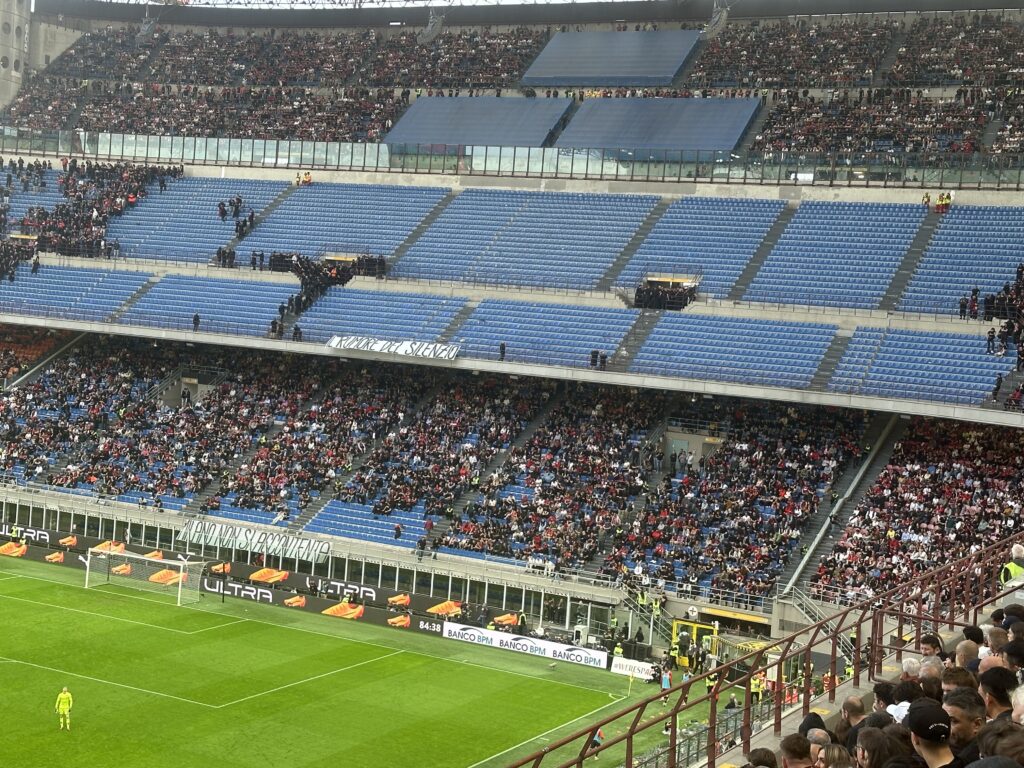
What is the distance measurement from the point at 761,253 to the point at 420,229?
18.6 metres

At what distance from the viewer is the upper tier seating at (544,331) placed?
55812 millimetres

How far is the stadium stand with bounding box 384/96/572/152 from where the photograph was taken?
73062mm

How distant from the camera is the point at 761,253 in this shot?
59.4 meters

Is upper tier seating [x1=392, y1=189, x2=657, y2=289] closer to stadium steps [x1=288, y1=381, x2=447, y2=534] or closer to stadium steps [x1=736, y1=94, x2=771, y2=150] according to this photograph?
stadium steps [x1=736, y1=94, x2=771, y2=150]

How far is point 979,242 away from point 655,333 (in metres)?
14.3

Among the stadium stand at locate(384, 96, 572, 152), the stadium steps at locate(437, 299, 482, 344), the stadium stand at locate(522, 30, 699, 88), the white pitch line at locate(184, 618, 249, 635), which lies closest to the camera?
the white pitch line at locate(184, 618, 249, 635)

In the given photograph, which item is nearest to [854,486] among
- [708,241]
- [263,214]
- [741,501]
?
[741,501]

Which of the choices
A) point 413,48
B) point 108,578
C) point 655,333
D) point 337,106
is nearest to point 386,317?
point 655,333

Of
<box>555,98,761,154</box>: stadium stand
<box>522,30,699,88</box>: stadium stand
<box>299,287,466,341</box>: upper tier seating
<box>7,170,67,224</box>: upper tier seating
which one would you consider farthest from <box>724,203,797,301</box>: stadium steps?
<box>7,170,67,224</box>: upper tier seating

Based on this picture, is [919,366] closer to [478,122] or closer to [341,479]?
[341,479]

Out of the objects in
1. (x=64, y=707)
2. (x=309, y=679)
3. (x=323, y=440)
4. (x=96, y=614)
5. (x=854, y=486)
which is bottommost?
(x=96, y=614)

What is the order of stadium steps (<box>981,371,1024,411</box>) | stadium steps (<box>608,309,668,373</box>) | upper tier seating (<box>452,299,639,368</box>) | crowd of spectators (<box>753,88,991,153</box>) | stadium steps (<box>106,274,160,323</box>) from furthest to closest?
stadium steps (<box>106,274,160,323</box>) → crowd of spectators (<box>753,88,991,153</box>) → upper tier seating (<box>452,299,639,368</box>) → stadium steps (<box>608,309,668,373</box>) → stadium steps (<box>981,371,1024,411</box>)

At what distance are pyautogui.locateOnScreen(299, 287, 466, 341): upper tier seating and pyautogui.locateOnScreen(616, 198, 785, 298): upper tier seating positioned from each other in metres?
8.74

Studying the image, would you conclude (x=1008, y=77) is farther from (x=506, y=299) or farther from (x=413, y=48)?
(x=413, y=48)
